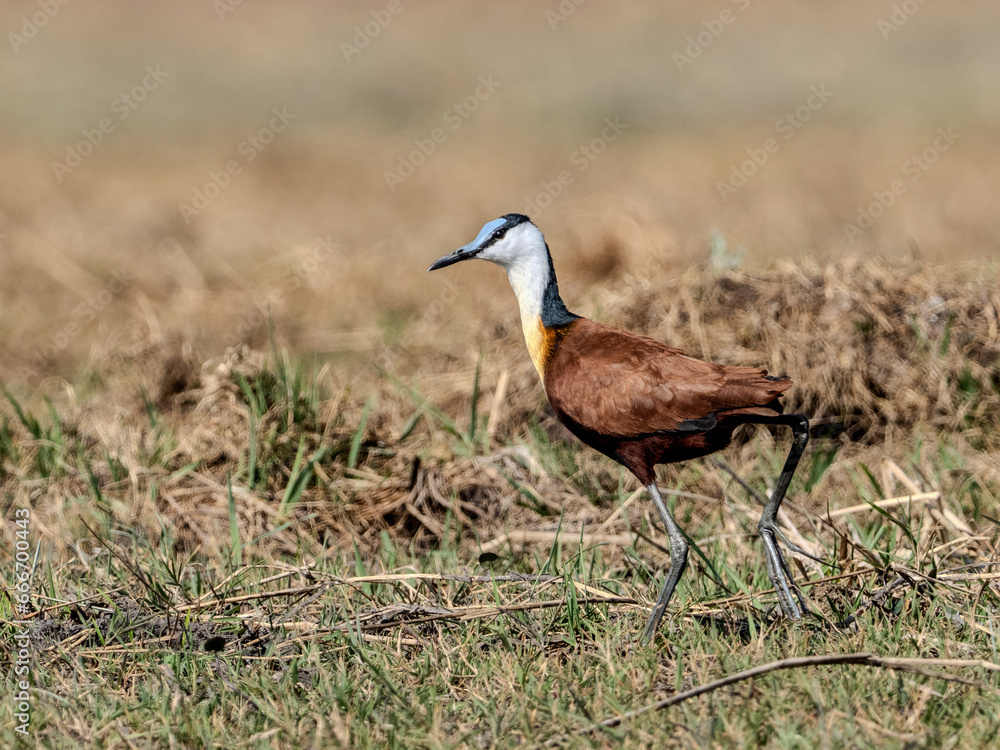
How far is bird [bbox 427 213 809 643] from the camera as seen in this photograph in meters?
3.43

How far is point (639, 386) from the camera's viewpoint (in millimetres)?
3525

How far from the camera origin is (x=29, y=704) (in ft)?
9.71

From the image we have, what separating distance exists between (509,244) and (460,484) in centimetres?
149

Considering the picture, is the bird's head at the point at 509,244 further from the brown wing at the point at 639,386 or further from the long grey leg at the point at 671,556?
the long grey leg at the point at 671,556

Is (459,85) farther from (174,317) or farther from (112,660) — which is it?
(112,660)

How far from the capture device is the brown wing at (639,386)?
3422mm

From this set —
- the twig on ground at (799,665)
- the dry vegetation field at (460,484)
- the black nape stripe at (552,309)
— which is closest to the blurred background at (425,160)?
the dry vegetation field at (460,484)

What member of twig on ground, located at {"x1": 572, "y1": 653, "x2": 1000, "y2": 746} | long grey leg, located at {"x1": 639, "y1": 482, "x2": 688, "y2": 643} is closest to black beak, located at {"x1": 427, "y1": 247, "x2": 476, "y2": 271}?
long grey leg, located at {"x1": 639, "y1": 482, "x2": 688, "y2": 643}

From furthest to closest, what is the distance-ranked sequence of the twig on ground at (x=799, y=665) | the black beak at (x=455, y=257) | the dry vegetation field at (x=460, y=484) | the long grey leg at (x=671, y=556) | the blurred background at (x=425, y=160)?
the blurred background at (x=425, y=160) < the black beak at (x=455, y=257) < the long grey leg at (x=671, y=556) < the dry vegetation field at (x=460, y=484) < the twig on ground at (x=799, y=665)

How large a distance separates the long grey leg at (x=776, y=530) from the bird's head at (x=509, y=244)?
101 centimetres

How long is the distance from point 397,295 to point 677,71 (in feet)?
92.8

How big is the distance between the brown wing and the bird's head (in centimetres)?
33

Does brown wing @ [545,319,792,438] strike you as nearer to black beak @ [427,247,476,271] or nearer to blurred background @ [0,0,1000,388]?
black beak @ [427,247,476,271]

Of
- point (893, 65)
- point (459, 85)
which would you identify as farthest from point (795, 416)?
point (893, 65)
